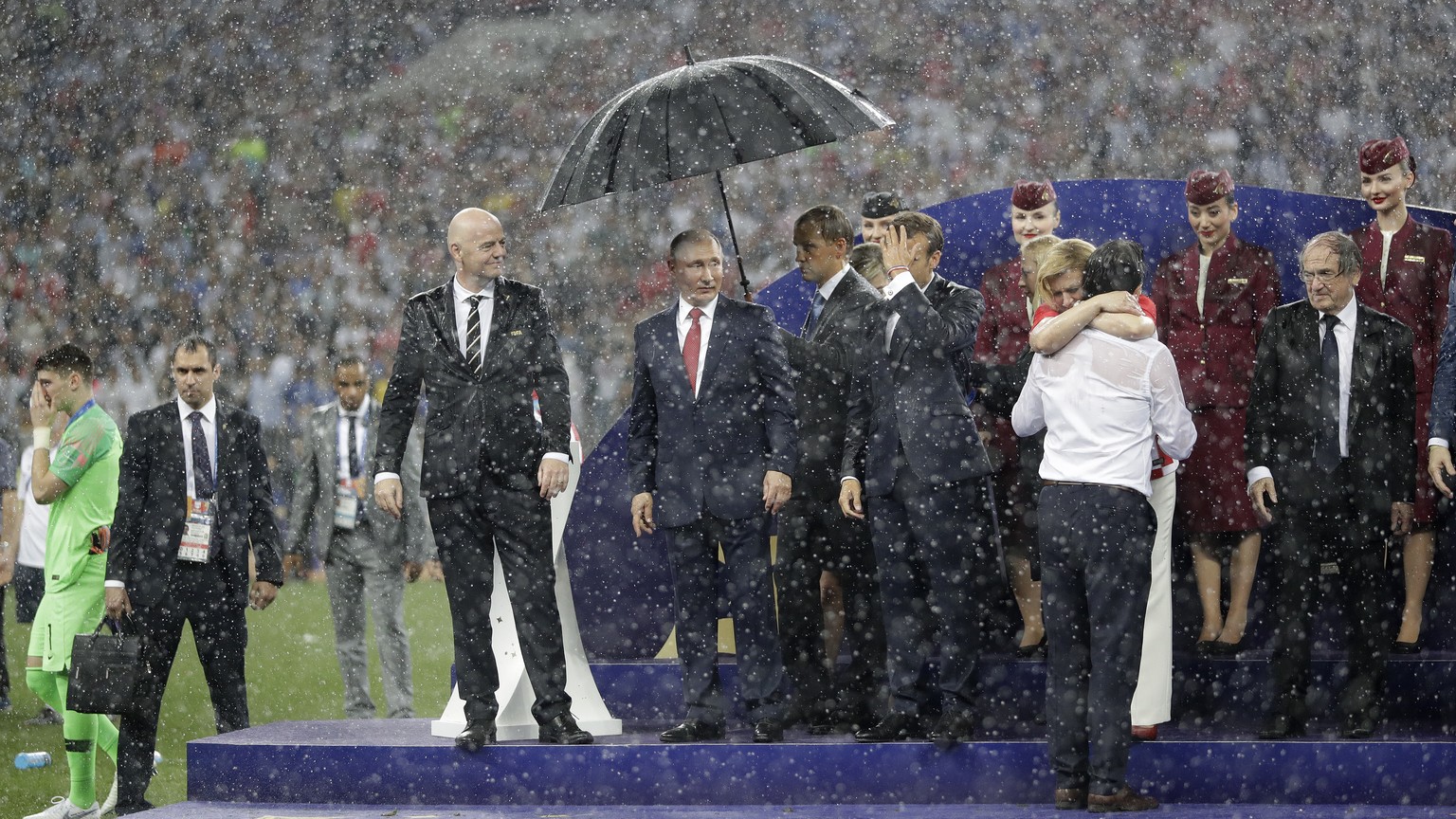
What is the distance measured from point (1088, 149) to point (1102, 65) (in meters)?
1.05

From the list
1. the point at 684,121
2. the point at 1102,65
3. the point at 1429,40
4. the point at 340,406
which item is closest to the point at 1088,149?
the point at 1102,65

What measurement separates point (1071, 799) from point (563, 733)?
145 centimetres

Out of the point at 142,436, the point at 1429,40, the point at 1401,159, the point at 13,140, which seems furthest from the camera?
the point at 13,140

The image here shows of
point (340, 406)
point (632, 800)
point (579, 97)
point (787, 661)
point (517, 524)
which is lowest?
point (632, 800)

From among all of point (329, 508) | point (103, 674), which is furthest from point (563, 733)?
point (329, 508)

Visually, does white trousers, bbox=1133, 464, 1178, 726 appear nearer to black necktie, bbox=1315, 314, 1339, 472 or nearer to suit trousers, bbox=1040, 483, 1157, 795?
suit trousers, bbox=1040, 483, 1157, 795

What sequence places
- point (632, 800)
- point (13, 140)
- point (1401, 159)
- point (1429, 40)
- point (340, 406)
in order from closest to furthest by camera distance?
1. point (632, 800)
2. point (1401, 159)
3. point (340, 406)
4. point (1429, 40)
5. point (13, 140)

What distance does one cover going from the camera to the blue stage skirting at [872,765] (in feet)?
13.6

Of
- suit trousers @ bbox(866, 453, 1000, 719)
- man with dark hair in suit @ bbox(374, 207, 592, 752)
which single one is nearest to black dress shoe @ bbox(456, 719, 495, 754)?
man with dark hair in suit @ bbox(374, 207, 592, 752)

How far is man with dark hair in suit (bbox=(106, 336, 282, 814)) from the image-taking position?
17.0ft

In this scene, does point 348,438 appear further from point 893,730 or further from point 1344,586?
point 1344,586

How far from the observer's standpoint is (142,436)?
5.29 m

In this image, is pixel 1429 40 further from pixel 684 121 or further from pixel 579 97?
pixel 684 121

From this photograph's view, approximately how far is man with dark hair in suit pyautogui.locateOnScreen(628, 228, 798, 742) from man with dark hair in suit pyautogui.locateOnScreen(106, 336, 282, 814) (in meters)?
1.51
